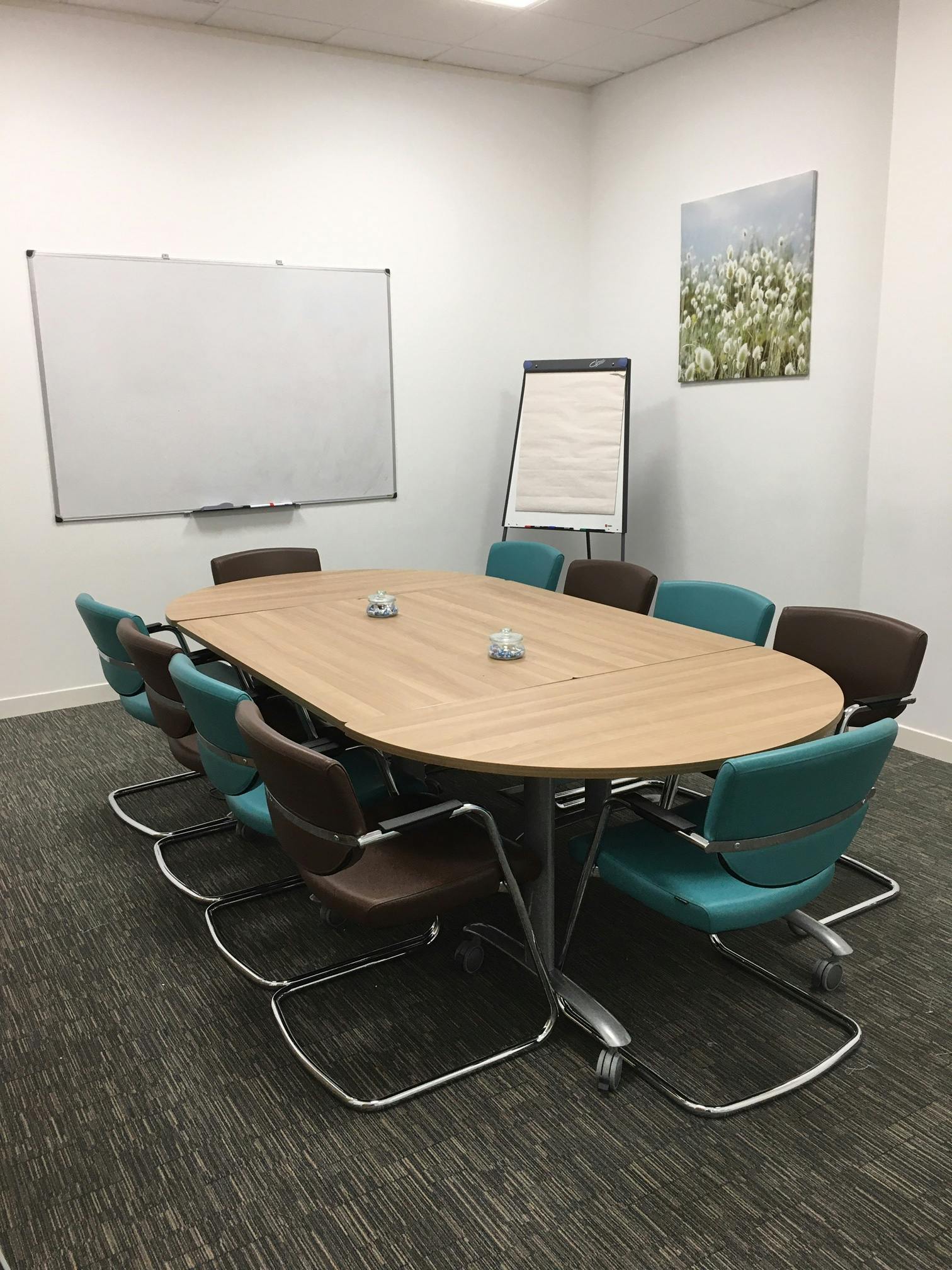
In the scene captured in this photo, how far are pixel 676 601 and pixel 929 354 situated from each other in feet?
5.22

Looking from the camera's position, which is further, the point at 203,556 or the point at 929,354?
the point at 203,556

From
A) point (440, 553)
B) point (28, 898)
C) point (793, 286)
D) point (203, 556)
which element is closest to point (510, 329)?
point (440, 553)

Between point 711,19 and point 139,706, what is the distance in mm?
4257

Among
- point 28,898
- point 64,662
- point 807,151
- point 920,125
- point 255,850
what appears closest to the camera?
point 28,898

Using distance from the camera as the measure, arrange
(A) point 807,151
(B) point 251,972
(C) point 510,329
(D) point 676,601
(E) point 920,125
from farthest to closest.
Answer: (C) point 510,329
(A) point 807,151
(E) point 920,125
(D) point 676,601
(B) point 251,972

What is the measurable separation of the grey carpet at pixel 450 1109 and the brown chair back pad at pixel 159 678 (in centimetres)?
57

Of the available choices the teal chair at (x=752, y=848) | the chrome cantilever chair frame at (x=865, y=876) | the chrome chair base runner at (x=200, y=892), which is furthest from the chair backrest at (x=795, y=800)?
the chrome chair base runner at (x=200, y=892)

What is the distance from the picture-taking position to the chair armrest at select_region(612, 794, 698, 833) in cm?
220

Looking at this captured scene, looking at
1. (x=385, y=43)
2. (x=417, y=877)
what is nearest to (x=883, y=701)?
(x=417, y=877)

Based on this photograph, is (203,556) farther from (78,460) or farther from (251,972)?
(251,972)

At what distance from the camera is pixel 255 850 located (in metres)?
3.56

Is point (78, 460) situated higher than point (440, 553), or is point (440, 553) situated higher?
point (78, 460)

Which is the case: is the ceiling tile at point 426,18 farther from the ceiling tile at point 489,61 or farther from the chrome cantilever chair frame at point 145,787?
the chrome cantilever chair frame at point 145,787

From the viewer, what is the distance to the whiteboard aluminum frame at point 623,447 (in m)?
5.59
